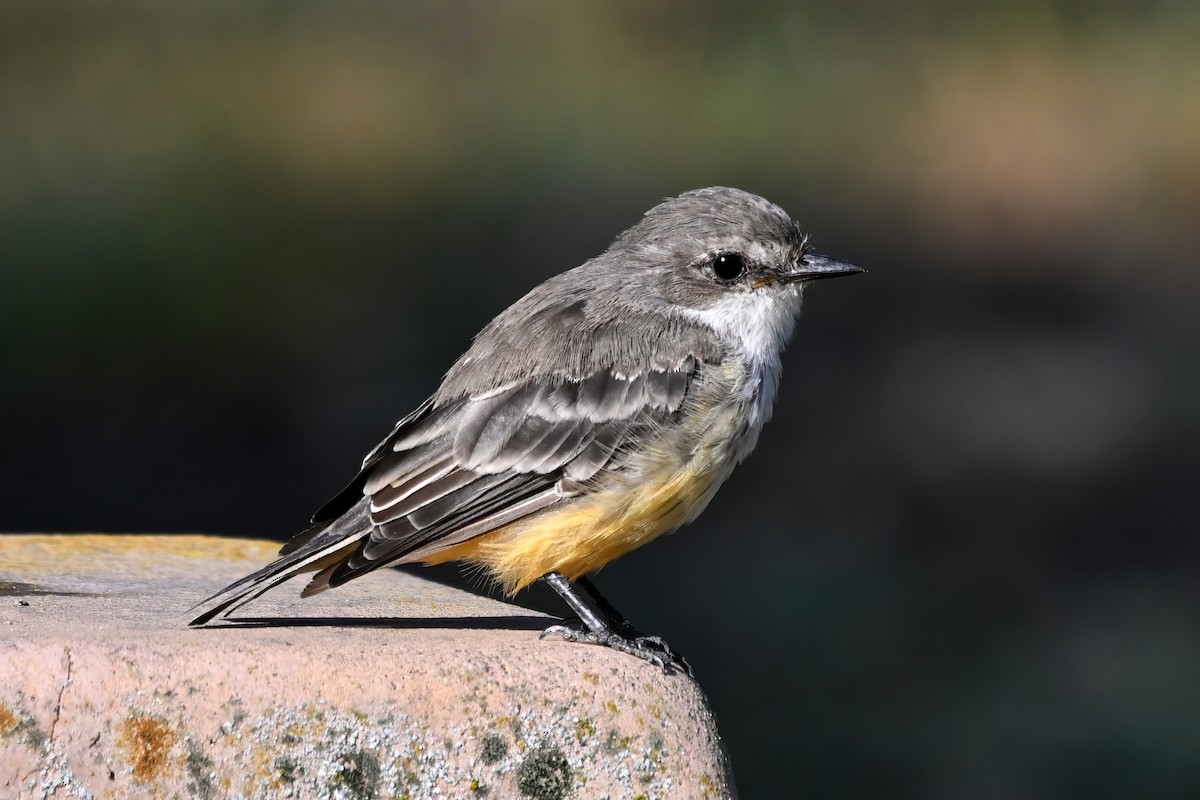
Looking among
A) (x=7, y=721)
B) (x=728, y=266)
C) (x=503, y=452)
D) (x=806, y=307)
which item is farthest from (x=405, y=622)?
(x=806, y=307)

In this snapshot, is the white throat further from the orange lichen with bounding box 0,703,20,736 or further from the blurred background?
the blurred background

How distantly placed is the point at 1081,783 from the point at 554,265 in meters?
5.81

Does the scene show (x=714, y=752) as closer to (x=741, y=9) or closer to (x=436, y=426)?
(x=436, y=426)

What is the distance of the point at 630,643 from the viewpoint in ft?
16.6

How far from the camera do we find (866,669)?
9547 mm

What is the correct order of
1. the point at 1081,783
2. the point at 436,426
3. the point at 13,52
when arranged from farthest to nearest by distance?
1. the point at 13,52
2. the point at 1081,783
3. the point at 436,426

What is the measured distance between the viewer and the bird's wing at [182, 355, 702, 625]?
5191 millimetres

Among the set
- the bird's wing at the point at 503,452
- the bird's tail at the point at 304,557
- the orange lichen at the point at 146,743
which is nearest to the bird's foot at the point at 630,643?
the bird's wing at the point at 503,452

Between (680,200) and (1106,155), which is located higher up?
(680,200)

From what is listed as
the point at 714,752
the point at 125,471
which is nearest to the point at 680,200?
the point at 714,752

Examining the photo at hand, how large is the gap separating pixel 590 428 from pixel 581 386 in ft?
0.63

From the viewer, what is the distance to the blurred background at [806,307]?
9.71m

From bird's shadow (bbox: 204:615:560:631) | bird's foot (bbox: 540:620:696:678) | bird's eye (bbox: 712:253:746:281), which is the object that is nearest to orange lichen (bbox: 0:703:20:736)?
bird's shadow (bbox: 204:615:560:631)

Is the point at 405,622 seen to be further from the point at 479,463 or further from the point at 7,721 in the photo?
the point at 7,721
